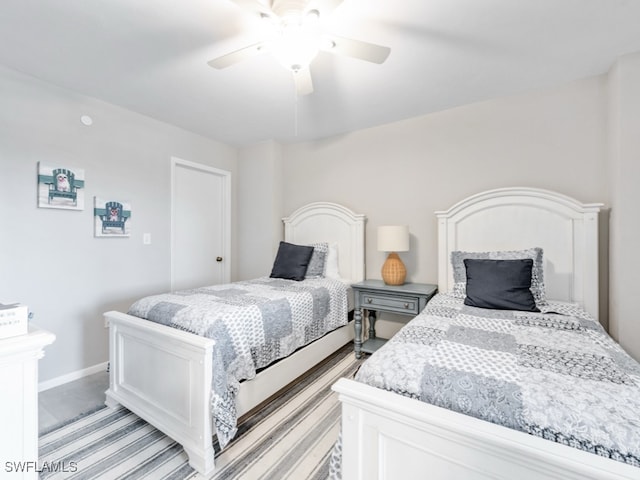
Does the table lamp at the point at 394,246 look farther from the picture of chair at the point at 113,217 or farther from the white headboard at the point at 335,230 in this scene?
the picture of chair at the point at 113,217

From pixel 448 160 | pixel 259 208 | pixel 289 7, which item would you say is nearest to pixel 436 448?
pixel 289 7

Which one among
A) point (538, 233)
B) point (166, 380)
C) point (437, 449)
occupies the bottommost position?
point (166, 380)

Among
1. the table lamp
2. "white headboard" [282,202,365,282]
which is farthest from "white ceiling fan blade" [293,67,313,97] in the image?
"white headboard" [282,202,365,282]

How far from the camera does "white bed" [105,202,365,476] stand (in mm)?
1512

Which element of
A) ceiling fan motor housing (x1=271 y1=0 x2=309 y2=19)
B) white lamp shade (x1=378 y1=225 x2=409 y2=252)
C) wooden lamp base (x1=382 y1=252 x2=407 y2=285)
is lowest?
wooden lamp base (x1=382 y1=252 x2=407 y2=285)

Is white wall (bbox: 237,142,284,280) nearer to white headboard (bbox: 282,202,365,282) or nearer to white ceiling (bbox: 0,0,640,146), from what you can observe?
white headboard (bbox: 282,202,365,282)

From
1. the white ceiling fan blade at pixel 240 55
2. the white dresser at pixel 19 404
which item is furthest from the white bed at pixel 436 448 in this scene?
the white ceiling fan blade at pixel 240 55

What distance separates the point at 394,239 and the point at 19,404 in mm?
2574

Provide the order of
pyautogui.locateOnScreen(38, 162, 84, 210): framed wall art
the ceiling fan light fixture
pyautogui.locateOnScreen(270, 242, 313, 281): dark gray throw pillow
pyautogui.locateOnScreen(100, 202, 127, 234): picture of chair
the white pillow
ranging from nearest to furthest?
the ceiling fan light fixture → pyautogui.locateOnScreen(38, 162, 84, 210): framed wall art → pyautogui.locateOnScreen(100, 202, 127, 234): picture of chair → pyautogui.locateOnScreen(270, 242, 313, 281): dark gray throw pillow → the white pillow

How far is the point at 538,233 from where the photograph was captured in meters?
2.33

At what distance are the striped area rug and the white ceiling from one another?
2.43m

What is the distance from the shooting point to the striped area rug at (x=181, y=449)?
1.49 metres

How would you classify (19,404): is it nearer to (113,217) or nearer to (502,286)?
(113,217)

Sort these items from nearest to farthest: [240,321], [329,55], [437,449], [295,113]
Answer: [437,449], [240,321], [329,55], [295,113]
